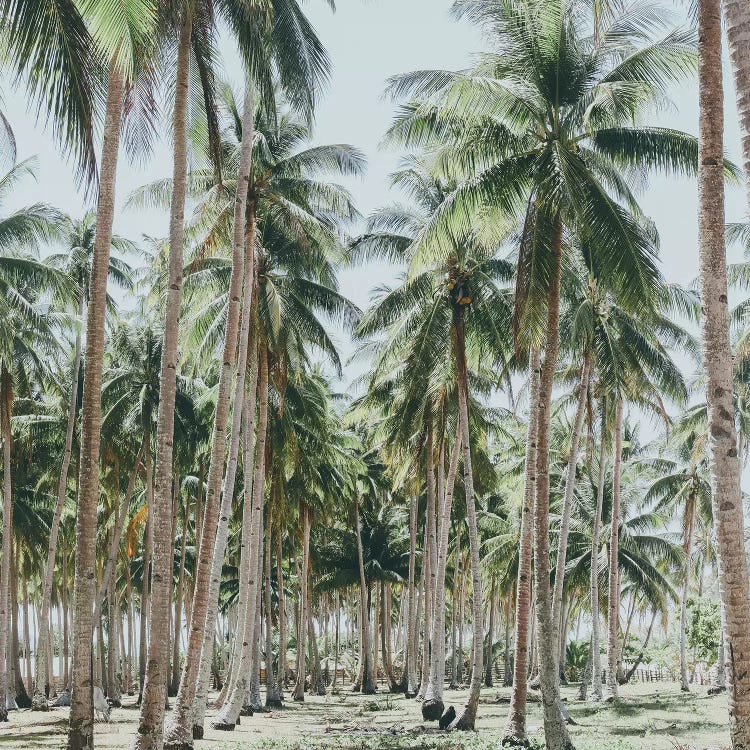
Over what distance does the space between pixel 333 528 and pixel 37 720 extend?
2280 centimetres

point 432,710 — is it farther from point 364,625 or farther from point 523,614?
point 364,625

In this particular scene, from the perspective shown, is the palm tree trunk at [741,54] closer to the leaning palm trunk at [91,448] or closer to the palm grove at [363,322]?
the palm grove at [363,322]

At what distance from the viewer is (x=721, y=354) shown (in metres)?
8.67

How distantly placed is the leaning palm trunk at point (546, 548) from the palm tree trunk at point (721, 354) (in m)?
7.14

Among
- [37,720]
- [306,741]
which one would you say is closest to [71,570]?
[37,720]

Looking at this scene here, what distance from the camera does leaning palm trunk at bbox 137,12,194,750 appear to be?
12227 millimetres

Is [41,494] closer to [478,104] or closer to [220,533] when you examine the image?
[220,533]

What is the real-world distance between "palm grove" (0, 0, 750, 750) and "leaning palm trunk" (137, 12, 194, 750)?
0.15 feet

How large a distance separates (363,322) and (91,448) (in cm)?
1366

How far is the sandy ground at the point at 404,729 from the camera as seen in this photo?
17.2 metres

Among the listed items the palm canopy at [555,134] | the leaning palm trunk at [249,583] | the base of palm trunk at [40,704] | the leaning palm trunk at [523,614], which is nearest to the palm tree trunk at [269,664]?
the base of palm trunk at [40,704]

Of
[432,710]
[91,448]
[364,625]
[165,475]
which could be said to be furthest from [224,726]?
[364,625]

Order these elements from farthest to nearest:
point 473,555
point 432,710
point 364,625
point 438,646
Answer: point 364,625, point 438,646, point 432,710, point 473,555

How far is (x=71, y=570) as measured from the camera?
47.6 m
